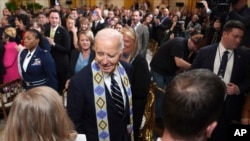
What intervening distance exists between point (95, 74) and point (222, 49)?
4.50ft

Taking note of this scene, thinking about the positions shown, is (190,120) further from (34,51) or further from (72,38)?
(72,38)

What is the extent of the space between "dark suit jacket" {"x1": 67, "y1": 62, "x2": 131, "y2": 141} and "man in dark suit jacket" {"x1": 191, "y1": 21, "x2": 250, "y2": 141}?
112cm

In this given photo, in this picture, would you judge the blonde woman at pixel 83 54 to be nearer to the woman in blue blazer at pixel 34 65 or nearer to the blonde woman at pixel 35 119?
the woman in blue blazer at pixel 34 65

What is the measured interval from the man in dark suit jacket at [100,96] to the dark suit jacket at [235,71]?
3.58ft

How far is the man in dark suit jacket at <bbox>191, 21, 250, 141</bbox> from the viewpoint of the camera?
2.59 m

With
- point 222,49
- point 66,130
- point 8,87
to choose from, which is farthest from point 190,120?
point 8,87

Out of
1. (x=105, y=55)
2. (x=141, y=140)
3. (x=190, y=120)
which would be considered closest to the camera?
(x=190, y=120)

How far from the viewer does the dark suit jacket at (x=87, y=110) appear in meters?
1.81

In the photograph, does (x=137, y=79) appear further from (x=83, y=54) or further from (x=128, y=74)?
(x=83, y=54)

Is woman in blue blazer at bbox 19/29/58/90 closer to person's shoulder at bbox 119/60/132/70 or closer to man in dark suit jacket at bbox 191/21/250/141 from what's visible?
person's shoulder at bbox 119/60/132/70

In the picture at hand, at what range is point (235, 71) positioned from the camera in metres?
2.65

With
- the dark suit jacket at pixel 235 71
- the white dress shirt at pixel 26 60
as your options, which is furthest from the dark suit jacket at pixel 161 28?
the dark suit jacket at pixel 235 71

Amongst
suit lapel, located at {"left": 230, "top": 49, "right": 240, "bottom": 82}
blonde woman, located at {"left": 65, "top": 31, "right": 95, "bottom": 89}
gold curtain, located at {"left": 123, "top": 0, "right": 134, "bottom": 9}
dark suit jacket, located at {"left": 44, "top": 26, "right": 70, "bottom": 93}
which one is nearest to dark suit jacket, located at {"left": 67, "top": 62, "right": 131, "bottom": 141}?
suit lapel, located at {"left": 230, "top": 49, "right": 240, "bottom": 82}

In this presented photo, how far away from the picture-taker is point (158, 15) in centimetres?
1006
